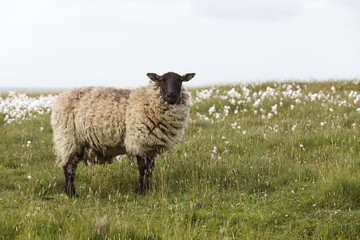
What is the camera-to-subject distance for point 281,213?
5.72 m

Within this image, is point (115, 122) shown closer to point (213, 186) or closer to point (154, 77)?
point (154, 77)

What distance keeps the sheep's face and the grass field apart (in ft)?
4.58

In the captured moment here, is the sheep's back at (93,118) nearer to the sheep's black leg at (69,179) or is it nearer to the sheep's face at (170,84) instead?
the sheep's black leg at (69,179)

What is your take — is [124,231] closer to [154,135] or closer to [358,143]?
[154,135]

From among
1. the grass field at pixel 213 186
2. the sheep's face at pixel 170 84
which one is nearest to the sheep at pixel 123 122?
the sheep's face at pixel 170 84

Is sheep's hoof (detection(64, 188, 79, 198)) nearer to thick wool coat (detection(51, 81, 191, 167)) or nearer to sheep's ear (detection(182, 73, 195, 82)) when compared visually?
thick wool coat (detection(51, 81, 191, 167))

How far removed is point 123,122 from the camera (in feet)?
22.6

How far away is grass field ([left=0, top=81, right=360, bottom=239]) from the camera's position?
16.2 ft

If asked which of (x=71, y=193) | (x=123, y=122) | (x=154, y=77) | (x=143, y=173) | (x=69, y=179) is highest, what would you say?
(x=154, y=77)

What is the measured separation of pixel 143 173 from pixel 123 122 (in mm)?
989

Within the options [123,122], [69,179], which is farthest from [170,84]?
[69,179]

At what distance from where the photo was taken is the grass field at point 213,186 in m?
4.93

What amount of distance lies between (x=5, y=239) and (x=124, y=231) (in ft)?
4.54

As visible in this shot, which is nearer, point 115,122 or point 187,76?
point 115,122
